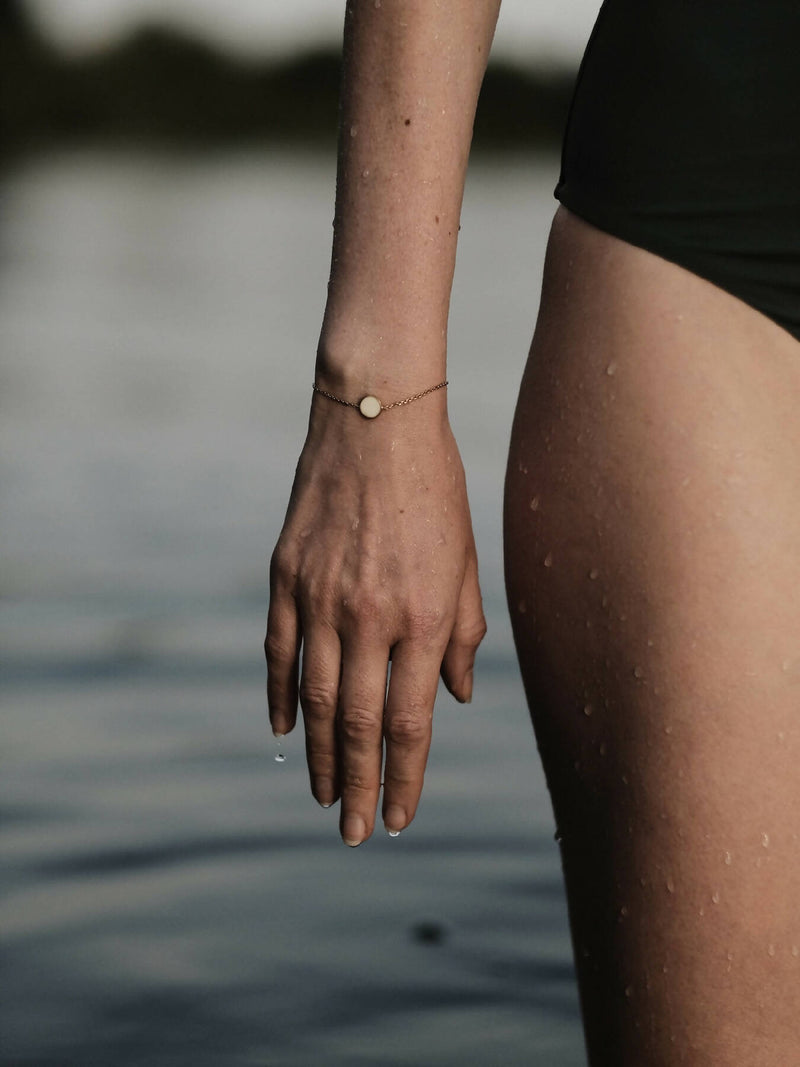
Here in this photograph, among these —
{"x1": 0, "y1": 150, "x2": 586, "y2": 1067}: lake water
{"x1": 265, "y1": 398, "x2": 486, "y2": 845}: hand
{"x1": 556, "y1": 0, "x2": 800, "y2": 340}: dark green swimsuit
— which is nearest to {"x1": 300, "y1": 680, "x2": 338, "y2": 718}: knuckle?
{"x1": 265, "y1": 398, "x2": 486, "y2": 845}: hand

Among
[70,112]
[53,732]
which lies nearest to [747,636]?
[53,732]

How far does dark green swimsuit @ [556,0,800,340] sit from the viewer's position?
1.21 meters

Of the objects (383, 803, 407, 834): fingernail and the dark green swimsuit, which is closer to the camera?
the dark green swimsuit

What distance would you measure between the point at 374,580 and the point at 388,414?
0.39 feet

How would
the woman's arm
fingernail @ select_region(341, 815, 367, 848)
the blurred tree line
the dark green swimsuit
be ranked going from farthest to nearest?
1. the blurred tree line
2. fingernail @ select_region(341, 815, 367, 848)
3. the woman's arm
4. the dark green swimsuit

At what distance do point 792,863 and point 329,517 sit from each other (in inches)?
15.8

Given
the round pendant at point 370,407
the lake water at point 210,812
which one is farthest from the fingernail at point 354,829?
the lake water at point 210,812

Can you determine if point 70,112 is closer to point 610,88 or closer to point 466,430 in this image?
point 466,430

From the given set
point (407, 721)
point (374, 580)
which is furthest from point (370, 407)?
point (407, 721)

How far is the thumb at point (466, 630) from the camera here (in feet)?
4.54

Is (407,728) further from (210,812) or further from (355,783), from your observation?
(210,812)

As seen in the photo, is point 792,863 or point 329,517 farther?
point 329,517

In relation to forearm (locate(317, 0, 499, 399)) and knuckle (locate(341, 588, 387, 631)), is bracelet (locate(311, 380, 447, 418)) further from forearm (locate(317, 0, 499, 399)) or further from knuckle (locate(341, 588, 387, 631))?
knuckle (locate(341, 588, 387, 631))

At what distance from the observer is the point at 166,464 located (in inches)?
316
